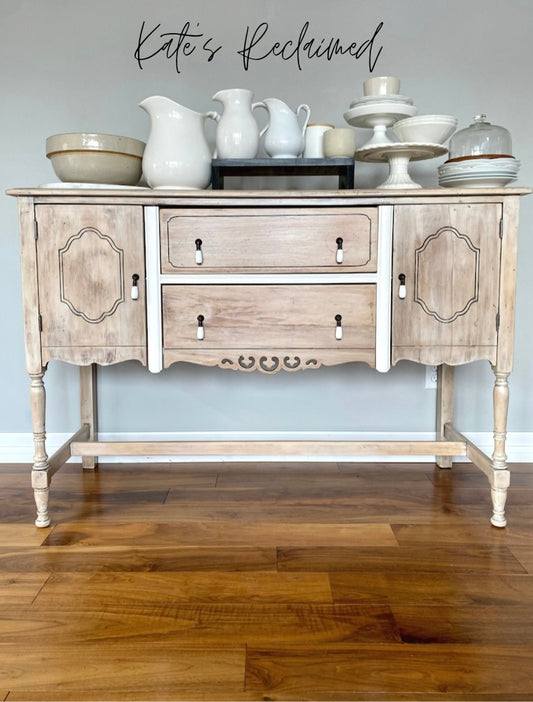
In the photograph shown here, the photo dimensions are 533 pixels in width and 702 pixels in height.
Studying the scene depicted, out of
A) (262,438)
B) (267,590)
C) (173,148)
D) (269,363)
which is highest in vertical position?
(173,148)

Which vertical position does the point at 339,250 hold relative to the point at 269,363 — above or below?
above

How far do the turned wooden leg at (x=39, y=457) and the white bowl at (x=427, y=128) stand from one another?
4.36 ft

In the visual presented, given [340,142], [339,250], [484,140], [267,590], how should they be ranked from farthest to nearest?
[484,140], [340,142], [339,250], [267,590]

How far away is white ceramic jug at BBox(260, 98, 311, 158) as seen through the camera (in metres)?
1.86

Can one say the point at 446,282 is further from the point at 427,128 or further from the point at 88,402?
the point at 88,402

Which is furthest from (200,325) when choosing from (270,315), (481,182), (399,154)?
(481,182)

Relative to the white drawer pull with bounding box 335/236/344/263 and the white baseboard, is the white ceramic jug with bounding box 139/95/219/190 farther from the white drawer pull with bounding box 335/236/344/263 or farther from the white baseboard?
the white baseboard

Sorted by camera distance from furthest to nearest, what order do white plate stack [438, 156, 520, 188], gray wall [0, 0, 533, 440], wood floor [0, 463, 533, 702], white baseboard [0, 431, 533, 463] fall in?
white baseboard [0, 431, 533, 463] < gray wall [0, 0, 533, 440] < white plate stack [438, 156, 520, 188] < wood floor [0, 463, 533, 702]

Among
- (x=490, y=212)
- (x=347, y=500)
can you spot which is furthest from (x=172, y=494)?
(x=490, y=212)

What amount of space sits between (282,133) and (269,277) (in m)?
0.49

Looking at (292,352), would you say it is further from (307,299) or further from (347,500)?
(347,500)

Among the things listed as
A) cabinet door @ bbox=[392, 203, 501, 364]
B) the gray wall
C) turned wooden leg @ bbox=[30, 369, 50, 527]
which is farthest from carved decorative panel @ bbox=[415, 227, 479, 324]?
turned wooden leg @ bbox=[30, 369, 50, 527]

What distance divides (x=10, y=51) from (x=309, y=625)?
2.14 m

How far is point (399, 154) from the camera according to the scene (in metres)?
1.87
